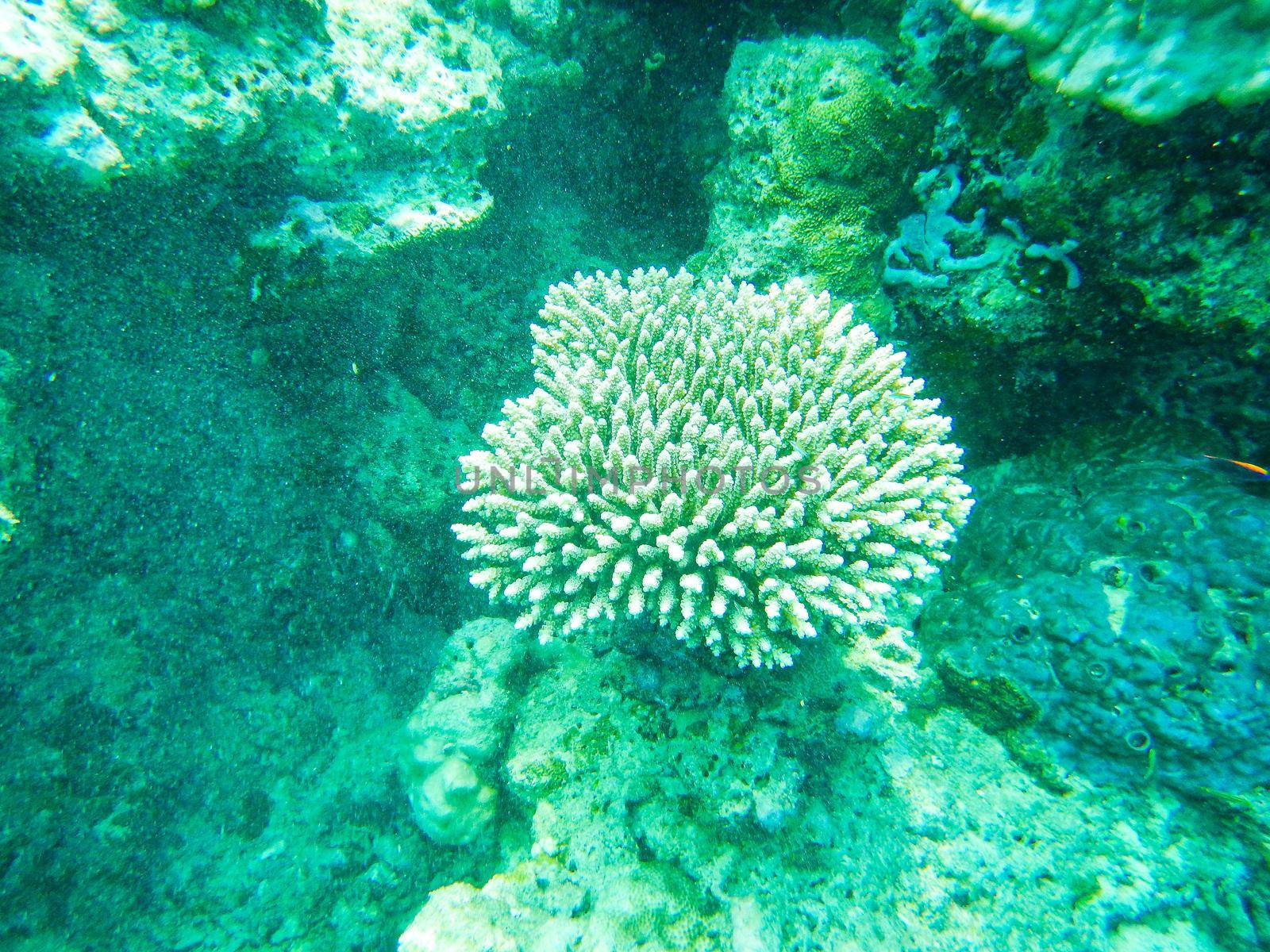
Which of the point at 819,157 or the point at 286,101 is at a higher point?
the point at 819,157

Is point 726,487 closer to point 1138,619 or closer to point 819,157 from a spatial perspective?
point 1138,619

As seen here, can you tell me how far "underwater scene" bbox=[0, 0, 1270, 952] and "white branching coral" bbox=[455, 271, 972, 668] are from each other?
0.11ft

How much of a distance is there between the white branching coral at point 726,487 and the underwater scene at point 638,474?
0.11 feet

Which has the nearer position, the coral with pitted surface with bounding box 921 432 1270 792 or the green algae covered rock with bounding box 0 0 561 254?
the coral with pitted surface with bounding box 921 432 1270 792

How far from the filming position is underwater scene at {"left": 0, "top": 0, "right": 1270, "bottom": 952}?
262 cm

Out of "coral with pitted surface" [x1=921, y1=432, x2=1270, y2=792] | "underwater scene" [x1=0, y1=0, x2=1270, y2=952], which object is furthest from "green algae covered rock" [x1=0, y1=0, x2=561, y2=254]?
"coral with pitted surface" [x1=921, y1=432, x2=1270, y2=792]

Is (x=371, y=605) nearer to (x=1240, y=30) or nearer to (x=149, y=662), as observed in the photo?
(x=149, y=662)

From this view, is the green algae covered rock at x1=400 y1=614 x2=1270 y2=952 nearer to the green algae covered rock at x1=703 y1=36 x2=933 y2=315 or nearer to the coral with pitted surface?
the coral with pitted surface

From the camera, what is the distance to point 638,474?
9.25 feet

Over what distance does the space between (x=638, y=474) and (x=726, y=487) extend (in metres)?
0.44

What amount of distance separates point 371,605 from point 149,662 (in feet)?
5.45

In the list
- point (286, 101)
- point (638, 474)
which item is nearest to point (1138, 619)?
point (638, 474)

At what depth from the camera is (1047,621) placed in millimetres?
2795

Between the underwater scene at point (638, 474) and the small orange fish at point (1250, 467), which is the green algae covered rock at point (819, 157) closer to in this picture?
the underwater scene at point (638, 474)
